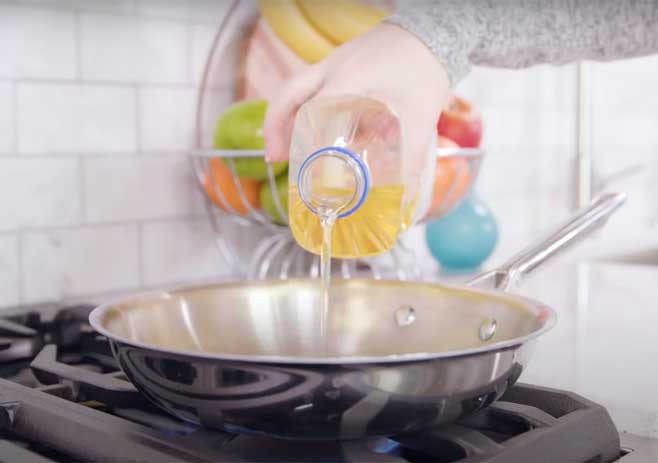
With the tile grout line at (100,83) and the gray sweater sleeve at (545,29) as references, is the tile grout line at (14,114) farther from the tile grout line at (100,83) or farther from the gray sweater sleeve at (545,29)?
the gray sweater sleeve at (545,29)

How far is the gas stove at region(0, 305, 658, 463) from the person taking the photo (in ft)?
1.39

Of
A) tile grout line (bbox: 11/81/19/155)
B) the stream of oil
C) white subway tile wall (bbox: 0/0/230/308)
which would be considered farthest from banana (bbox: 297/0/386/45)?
the stream of oil

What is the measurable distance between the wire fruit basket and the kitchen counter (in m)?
0.17

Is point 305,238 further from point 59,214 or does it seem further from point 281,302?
point 59,214

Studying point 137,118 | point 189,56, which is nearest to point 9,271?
point 137,118

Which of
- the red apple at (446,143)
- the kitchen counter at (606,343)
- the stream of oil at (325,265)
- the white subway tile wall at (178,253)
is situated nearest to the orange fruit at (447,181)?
the red apple at (446,143)

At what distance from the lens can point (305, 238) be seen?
656 millimetres

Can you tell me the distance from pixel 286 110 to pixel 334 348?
17cm

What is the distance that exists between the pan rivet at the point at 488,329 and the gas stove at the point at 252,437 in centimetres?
4

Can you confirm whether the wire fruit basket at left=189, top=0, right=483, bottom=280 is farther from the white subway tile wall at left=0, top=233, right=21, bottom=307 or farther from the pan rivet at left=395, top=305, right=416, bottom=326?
the pan rivet at left=395, top=305, right=416, bottom=326

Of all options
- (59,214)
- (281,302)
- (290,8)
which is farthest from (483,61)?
(59,214)

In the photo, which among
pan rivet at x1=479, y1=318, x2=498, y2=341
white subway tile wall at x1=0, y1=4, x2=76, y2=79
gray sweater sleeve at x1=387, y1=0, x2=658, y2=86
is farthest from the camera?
white subway tile wall at x1=0, y1=4, x2=76, y2=79

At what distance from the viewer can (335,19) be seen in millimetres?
1009

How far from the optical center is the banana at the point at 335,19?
101 centimetres
